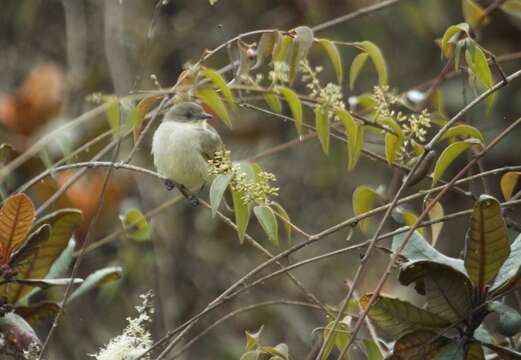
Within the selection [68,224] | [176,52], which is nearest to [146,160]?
[176,52]

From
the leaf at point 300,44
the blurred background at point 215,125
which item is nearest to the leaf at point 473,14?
the leaf at point 300,44

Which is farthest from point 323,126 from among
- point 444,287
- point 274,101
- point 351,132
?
point 444,287

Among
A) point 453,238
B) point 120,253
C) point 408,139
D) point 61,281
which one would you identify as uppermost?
point 408,139

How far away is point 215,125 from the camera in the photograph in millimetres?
5547

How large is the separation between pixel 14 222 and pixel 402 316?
3.32 feet

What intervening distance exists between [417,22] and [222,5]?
56.1 inches

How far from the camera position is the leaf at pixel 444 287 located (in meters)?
2.12

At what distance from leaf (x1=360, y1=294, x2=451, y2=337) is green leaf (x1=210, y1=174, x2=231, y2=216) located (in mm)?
431

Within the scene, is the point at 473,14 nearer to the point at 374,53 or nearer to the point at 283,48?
the point at 374,53

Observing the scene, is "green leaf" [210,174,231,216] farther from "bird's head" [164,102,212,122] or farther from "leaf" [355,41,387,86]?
"bird's head" [164,102,212,122]

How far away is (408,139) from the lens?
2355 mm

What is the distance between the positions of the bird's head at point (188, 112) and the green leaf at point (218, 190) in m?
1.95

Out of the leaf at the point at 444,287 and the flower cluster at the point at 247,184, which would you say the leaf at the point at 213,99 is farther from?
the leaf at the point at 444,287

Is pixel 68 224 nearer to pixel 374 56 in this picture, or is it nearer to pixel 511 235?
pixel 374 56
